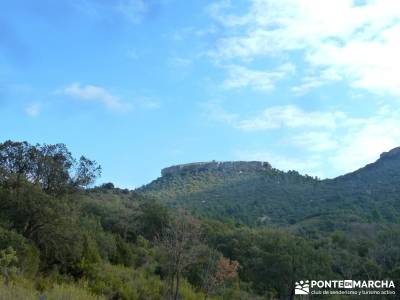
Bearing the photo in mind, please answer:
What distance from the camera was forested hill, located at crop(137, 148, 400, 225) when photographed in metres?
68.6

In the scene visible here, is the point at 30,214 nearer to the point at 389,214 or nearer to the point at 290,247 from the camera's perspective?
the point at 290,247

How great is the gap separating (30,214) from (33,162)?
11.3 feet

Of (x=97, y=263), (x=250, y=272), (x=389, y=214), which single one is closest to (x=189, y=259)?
(x=97, y=263)

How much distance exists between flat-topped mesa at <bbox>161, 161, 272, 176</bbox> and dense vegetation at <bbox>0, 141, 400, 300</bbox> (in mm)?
17216

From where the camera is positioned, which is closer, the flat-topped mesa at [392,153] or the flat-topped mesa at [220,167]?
the flat-topped mesa at [392,153]

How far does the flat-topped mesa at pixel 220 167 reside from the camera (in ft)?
331

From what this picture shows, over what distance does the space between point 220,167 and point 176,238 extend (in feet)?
263

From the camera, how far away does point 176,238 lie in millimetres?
24484

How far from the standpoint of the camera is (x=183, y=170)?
107062mm

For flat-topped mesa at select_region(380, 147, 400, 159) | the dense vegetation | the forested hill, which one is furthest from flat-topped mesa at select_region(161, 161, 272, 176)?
flat-topped mesa at select_region(380, 147, 400, 159)

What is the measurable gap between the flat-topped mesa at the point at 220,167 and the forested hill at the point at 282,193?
218 millimetres

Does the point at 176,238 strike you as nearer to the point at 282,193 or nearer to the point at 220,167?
the point at 282,193

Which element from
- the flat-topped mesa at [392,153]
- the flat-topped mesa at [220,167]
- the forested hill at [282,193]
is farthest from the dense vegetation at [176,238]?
the flat-topped mesa at [220,167]

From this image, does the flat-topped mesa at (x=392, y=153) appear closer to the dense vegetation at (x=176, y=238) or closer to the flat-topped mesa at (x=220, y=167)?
the dense vegetation at (x=176, y=238)
